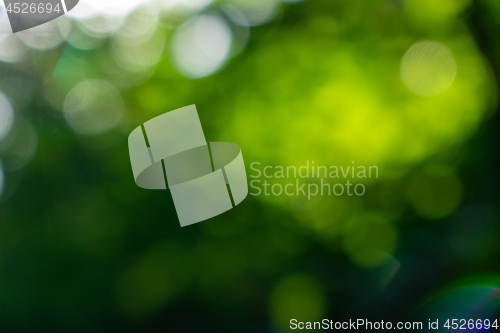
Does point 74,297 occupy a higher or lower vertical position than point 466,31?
lower

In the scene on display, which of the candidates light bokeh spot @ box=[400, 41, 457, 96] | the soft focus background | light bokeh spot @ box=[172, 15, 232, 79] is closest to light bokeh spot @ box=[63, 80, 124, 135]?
the soft focus background

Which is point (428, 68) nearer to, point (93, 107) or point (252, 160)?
point (252, 160)

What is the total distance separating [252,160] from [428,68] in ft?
3.16

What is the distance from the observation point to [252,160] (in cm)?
134

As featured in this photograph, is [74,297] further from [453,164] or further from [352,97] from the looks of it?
[453,164]

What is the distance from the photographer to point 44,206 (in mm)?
1330

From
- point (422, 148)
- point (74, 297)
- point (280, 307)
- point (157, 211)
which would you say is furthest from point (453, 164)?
point (74, 297)

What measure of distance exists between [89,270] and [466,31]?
219 centimetres

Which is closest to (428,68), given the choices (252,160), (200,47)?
(252,160)

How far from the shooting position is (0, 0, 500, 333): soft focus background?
1.31 metres

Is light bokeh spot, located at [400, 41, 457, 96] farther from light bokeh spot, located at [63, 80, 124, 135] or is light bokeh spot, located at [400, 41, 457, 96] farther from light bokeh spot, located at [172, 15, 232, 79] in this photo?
light bokeh spot, located at [63, 80, 124, 135]

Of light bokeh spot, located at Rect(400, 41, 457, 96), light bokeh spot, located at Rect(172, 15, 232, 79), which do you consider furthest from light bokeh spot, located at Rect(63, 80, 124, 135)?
light bokeh spot, located at Rect(400, 41, 457, 96)

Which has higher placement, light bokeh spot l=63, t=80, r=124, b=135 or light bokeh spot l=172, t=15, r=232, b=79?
light bokeh spot l=172, t=15, r=232, b=79

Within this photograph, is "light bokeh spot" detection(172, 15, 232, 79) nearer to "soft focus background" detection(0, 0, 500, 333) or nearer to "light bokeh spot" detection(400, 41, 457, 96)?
"soft focus background" detection(0, 0, 500, 333)
